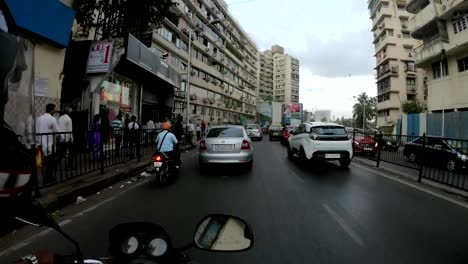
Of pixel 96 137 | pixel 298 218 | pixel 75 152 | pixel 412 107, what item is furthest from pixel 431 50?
pixel 75 152

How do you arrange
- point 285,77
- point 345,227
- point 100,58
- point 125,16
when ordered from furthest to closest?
1. point 285,77
2. point 125,16
3. point 100,58
4. point 345,227

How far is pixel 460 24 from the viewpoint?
2355cm

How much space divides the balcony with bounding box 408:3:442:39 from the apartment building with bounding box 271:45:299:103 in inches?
3932

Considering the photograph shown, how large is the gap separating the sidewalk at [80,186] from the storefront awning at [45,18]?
4.30 m

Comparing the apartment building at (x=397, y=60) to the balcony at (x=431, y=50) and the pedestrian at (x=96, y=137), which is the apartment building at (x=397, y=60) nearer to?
the balcony at (x=431, y=50)

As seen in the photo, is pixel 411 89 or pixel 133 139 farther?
pixel 411 89

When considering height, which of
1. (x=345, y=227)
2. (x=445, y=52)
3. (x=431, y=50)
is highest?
(x=431, y=50)

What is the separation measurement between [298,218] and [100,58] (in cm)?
1047

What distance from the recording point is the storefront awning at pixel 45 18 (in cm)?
793

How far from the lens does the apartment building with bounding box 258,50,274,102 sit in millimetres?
121438

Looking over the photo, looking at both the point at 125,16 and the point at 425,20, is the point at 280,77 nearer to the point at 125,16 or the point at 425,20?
the point at 425,20

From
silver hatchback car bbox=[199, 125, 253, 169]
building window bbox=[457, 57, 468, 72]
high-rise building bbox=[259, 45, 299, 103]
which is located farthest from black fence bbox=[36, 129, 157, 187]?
high-rise building bbox=[259, 45, 299, 103]

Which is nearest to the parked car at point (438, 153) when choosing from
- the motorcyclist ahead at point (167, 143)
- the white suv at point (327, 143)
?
the white suv at point (327, 143)

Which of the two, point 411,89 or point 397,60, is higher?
point 397,60
